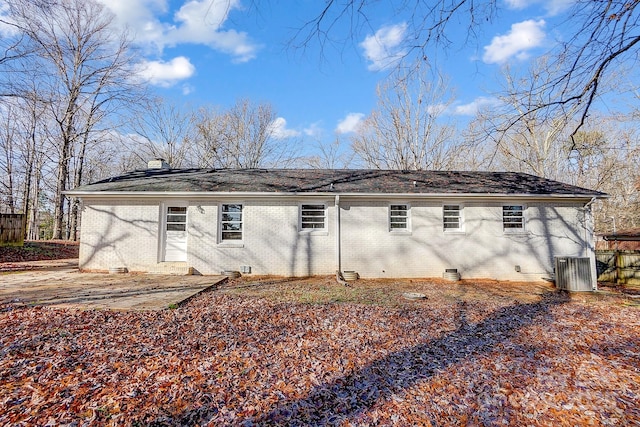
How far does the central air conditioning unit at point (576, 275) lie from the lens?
934 cm

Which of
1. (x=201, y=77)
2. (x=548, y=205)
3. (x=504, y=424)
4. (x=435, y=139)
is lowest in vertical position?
(x=504, y=424)

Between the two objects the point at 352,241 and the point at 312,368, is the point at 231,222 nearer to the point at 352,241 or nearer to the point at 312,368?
the point at 352,241

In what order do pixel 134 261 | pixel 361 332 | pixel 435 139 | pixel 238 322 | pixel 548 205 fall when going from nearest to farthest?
1. pixel 361 332
2. pixel 238 322
3. pixel 134 261
4. pixel 548 205
5. pixel 435 139

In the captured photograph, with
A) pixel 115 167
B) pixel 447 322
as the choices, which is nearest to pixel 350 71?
pixel 447 322

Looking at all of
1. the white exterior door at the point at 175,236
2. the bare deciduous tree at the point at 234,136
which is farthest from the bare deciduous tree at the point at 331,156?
the white exterior door at the point at 175,236

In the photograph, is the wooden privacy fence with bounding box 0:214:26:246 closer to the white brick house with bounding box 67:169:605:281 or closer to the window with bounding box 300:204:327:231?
the white brick house with bounding box 67:169:605:281

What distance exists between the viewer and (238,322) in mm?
5305

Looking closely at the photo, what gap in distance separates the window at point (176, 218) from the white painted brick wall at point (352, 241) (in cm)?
35

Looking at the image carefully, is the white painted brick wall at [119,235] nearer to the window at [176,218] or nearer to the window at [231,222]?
the window at [176,218]

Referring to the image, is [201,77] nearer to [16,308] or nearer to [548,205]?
[16,308]

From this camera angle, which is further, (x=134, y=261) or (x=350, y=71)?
(x=134, y=261)

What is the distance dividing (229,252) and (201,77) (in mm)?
6086

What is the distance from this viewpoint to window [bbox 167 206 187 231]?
1055 centimetres

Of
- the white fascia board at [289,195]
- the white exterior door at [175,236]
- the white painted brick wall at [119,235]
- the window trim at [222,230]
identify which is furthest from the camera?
the white exterior door at [175,236]
